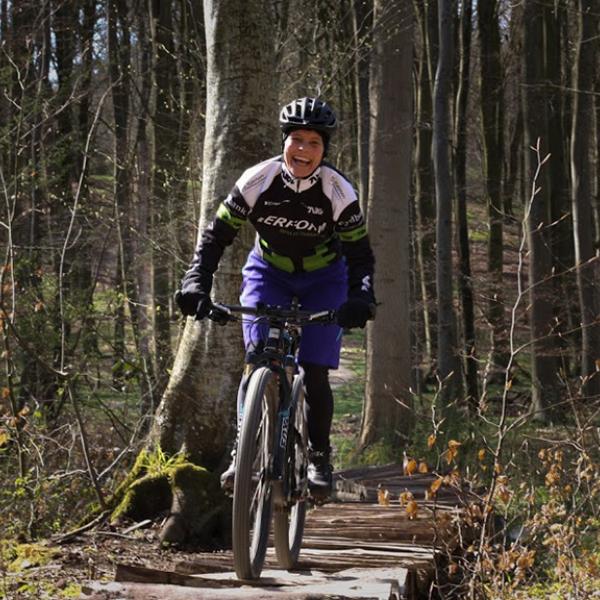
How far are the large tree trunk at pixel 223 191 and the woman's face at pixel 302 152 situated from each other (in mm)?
2377

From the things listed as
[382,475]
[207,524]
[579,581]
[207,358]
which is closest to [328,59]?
[382,475]

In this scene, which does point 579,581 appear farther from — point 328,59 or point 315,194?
point 328,59

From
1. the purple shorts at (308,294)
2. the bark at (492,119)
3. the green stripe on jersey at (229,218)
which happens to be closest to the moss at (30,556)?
the purple shorts at (308,294)

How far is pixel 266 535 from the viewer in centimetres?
568

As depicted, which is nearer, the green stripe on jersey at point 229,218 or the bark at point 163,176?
the green stripe on jersey at point 229,218

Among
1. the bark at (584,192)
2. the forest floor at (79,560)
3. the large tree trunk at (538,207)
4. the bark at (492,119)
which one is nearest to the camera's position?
the forest floor at (79,560)

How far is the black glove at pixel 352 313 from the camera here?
18.2ft

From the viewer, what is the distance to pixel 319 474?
20.5 feet

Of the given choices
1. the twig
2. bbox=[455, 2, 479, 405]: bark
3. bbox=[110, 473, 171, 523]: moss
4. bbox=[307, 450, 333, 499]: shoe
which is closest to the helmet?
bbox=[307, 450, 333, 499]: shoe

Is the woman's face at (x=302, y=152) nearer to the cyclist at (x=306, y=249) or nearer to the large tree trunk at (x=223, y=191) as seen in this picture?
the cyclist at (x=306, y=249)

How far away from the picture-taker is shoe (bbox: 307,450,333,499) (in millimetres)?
6180

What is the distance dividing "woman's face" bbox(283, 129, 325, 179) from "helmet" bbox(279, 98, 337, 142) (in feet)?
0.14

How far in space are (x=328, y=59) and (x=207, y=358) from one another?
710 centimetres

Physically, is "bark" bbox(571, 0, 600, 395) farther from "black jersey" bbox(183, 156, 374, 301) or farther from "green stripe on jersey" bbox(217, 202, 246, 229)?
"green stripe on jersey" bbox(217, 202, 246, 229)
